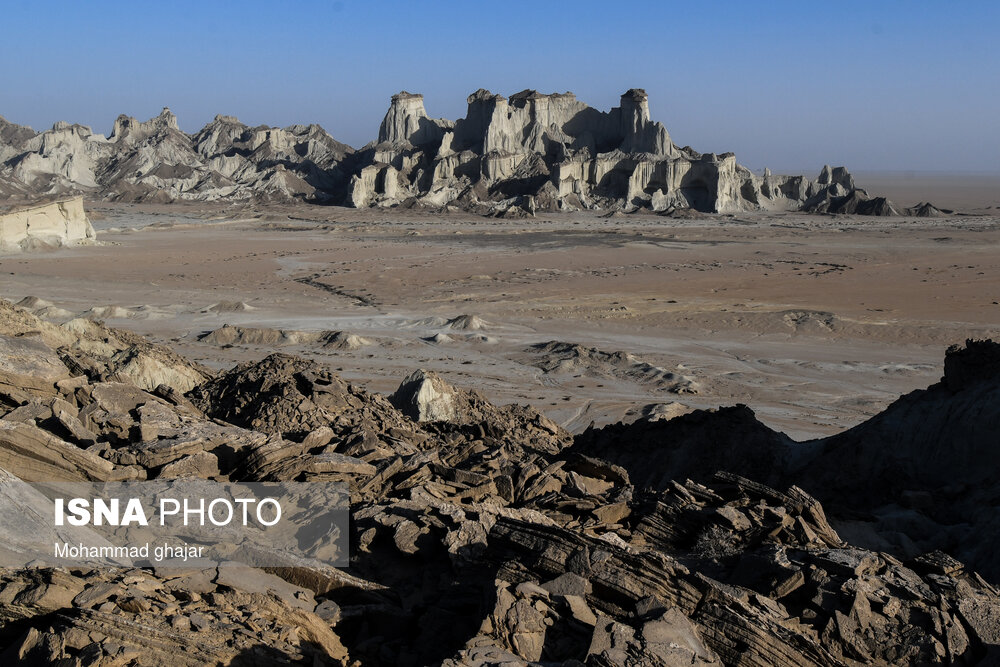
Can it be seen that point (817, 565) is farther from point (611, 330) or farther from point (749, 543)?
point (611, 330)

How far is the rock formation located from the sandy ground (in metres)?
15.4

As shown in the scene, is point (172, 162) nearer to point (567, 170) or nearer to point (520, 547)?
point (567, 170)

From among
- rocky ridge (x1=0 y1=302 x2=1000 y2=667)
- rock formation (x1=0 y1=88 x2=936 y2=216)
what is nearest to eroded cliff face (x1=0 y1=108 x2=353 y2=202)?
rock formation (x1=0 y1=88 x2=936 y2=216)

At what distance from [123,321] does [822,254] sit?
110 ft

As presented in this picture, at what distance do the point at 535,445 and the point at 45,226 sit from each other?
39.7 metres

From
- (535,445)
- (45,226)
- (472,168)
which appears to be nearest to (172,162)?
(472,168)

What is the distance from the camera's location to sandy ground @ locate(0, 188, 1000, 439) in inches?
714

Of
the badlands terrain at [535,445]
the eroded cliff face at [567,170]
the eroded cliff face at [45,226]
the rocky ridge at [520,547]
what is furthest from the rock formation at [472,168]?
the rocky ridge at [520,547]

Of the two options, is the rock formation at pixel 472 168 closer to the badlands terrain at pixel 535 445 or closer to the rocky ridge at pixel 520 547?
the badlands terrain at pixel 535 445

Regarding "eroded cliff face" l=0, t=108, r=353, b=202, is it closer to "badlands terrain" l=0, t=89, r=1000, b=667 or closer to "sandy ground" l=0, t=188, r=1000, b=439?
"sandy ground" l=0, t=188, r=1000, b=439

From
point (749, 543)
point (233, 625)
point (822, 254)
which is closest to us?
point (233, 625)

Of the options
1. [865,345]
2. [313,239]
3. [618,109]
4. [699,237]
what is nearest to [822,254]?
[699,237]

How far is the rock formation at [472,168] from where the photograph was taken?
7081 centimetres

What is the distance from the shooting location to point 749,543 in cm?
626
